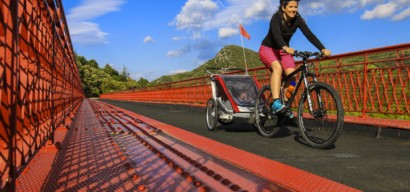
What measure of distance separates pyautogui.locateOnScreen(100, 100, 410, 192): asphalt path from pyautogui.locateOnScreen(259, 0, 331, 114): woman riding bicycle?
72cm

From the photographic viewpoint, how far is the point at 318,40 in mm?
5277

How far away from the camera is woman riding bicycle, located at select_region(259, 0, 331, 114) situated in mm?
5219

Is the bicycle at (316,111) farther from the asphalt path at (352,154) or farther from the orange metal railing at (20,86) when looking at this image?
the orange metal railing at (20,86)

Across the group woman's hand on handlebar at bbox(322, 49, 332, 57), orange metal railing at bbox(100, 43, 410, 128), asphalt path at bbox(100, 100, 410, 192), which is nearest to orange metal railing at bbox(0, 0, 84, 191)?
asphalt path at bbox(100, 100, 410, 192)

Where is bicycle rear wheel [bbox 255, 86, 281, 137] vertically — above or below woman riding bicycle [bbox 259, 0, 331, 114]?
below

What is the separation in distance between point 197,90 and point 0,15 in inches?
630

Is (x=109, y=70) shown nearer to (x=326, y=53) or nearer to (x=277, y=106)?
(x=277, y=106)

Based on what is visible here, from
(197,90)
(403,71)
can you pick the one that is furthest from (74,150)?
(197,90)

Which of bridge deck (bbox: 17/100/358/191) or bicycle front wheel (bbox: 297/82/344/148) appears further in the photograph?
bicycle front wheel (bbox: 297/82/344/148)

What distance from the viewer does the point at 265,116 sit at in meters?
6.05

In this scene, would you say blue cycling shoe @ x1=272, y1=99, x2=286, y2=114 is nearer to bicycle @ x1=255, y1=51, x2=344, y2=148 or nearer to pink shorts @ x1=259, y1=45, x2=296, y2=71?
bicycle @ x1=255, y1=51, x2=344, y2=148

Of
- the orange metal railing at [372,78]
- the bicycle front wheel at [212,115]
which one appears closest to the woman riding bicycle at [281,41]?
the bicycle front wheel at [212,115]

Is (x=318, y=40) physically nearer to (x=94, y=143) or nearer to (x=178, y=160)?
(x=178, y=160)

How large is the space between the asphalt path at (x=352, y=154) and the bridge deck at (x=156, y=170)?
1.33 feet
